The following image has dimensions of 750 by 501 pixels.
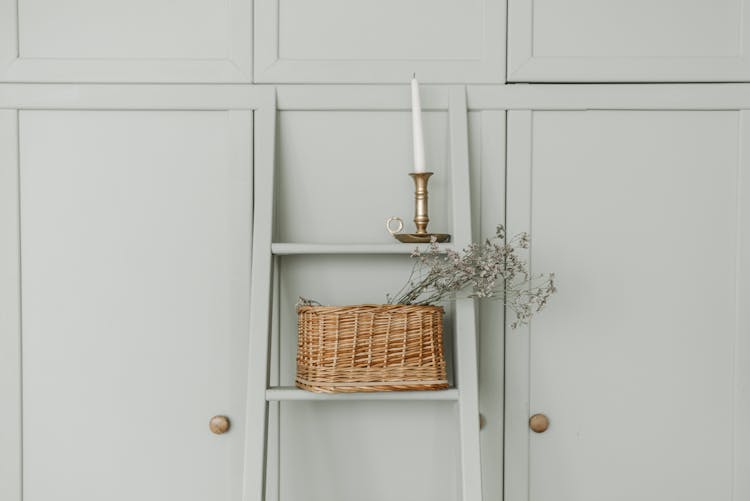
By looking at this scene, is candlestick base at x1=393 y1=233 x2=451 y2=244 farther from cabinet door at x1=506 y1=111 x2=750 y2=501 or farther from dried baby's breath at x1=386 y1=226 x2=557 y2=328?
cabinet door at x1=506 y1=111 x2=750 y2=501

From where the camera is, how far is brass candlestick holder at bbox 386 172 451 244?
1412mm

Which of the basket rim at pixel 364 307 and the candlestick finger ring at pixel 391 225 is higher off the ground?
the candlestick finger ring at pixel 391 225

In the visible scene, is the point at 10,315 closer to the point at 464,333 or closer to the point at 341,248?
the point at 341,248

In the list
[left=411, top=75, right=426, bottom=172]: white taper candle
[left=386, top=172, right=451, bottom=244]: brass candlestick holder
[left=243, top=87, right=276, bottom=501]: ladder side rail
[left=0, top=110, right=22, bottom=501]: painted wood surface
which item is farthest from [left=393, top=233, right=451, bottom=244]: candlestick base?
[left=0, top=110, right=22, bottom=501]: painted wood surface

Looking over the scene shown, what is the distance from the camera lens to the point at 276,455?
4.79 ft

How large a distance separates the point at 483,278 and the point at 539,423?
0.33 meters

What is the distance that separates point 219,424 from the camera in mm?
1435

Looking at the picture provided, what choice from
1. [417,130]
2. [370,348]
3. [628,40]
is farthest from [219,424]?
[628,40]

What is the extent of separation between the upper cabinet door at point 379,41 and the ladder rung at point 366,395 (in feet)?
1.94

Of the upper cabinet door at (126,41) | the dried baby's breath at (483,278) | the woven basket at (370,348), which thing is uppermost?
the upper cabinet door at (126,41)

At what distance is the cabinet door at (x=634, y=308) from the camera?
1460 mm

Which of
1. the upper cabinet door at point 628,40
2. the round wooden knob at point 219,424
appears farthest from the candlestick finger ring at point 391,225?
the round wooden knob at point 219,424

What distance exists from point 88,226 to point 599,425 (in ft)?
3.49

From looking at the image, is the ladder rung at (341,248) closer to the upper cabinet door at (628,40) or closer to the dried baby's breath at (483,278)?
the dried baby's breath at (483,278)
